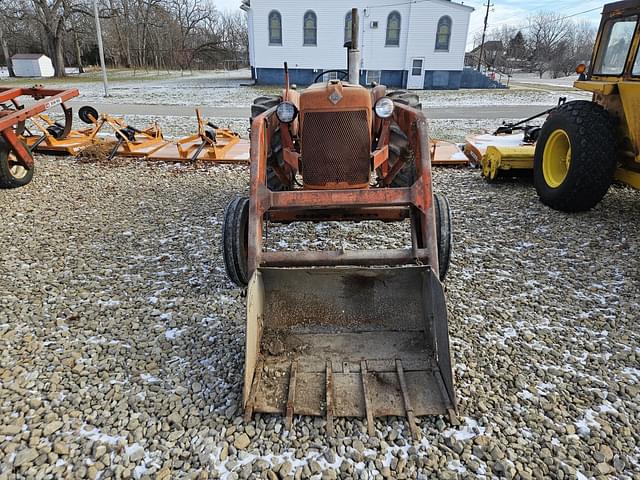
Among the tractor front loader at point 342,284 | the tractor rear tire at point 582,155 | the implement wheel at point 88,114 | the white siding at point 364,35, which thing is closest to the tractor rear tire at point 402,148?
the tractor front loader at point 342,284

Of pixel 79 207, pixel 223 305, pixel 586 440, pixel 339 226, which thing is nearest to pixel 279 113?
pixel 223 305

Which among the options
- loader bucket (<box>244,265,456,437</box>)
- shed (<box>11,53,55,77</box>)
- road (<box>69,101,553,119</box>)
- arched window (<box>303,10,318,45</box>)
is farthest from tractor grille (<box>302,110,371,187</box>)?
shed (<box>11,53,55,77</box>)

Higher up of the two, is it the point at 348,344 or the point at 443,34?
the point at 443,34

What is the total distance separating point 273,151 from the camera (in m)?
3.96

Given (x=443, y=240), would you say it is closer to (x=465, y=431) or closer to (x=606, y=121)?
(x=465, y=431)

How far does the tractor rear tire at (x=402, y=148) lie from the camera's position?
13.0 ft

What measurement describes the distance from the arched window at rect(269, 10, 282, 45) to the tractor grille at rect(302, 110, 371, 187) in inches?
953

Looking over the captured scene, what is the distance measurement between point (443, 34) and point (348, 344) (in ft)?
86.5

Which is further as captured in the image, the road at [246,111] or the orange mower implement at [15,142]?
the road at [246,111]

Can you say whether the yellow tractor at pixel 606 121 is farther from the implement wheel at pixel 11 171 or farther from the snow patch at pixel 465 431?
the implement wheel at pixel 11 171

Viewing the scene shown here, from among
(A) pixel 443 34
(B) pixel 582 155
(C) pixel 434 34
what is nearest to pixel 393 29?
(C) pixel 434 34

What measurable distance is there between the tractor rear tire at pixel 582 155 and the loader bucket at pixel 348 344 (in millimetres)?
3234

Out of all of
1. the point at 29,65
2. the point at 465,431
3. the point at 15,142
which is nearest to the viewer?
the point at 465,431

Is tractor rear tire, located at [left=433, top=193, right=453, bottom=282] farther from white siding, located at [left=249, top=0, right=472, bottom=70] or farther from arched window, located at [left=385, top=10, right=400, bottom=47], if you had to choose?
arched window, located at [left=385, top=10, right=400, bottom=47]
